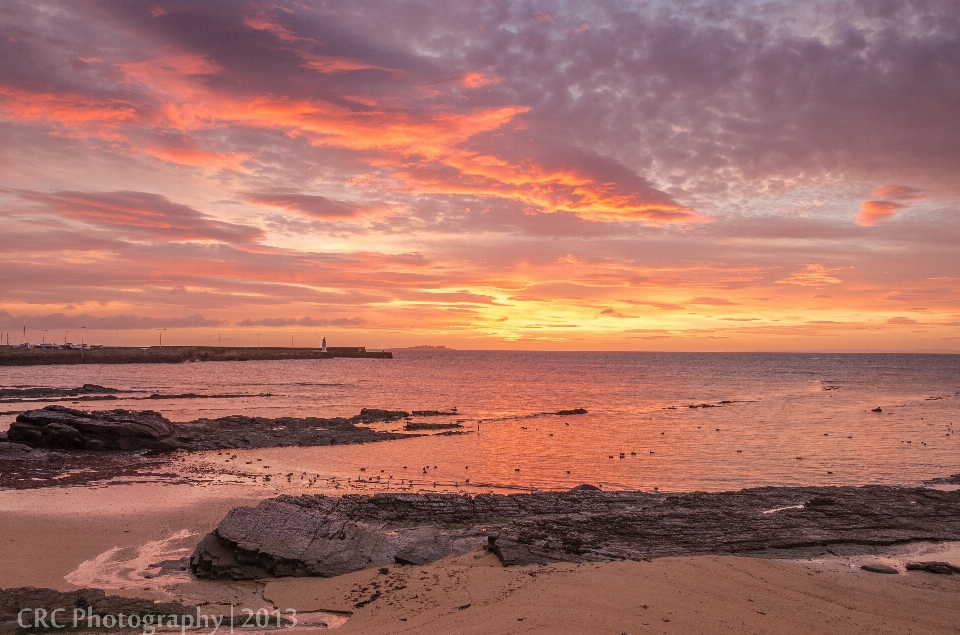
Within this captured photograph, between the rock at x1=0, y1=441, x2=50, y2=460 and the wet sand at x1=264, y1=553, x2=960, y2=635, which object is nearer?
the wet sand at x1=264, y1=553, x2=960, y2=635

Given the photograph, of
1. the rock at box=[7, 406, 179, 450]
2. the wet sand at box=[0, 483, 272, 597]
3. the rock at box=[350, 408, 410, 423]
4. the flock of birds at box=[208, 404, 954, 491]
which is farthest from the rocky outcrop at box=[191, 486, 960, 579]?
the rock at box=[350, 408, 410, 423]

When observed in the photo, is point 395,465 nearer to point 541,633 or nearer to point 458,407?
point 541,633

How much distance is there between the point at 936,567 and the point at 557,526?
8.94m

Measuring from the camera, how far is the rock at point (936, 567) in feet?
47.6

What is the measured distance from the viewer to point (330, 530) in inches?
615

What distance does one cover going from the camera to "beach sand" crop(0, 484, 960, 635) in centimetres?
1134

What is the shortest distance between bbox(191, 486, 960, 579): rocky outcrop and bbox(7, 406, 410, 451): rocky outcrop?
18.3 metres

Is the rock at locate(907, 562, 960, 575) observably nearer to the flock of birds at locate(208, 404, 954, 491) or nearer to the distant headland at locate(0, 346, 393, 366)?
the flock of birds at locate(208, 404, 954, 491)

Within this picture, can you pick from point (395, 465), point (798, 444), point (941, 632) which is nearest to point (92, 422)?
point (395, 465)

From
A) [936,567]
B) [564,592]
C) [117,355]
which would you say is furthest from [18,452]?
[117,355]

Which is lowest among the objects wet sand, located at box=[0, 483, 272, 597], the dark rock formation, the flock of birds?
the dark rock formation

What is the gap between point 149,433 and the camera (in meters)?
34.4

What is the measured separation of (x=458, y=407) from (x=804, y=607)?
176 ft

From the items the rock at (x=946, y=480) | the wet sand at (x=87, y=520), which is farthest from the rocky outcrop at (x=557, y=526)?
the rock at (x=946, y=480)
